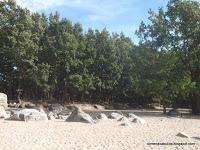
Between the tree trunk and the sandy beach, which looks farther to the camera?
the tree trunk

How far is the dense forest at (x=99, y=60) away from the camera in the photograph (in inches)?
1714

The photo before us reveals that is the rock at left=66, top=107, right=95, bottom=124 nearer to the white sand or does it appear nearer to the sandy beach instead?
the white sand

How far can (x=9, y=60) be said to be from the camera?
200 ft

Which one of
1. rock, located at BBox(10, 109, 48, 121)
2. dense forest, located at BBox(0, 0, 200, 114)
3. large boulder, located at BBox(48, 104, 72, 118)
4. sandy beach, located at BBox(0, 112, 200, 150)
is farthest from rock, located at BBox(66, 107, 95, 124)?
dense forest, located at BBox(0, 0, 200, 114)

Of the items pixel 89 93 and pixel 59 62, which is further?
pixel 89 93

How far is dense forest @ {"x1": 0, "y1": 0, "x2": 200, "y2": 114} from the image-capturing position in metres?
43.5

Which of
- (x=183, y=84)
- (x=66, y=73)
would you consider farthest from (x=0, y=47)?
(x=183, y=84)

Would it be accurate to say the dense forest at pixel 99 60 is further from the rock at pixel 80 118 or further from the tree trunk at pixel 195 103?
the rock at pixel 80 118

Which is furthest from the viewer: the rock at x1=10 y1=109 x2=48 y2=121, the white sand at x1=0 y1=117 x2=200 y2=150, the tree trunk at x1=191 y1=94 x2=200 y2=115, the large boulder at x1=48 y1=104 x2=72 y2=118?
the tree trunk at x1=191 y1=94 x2=200 y2=115

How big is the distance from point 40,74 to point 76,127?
1374 inches

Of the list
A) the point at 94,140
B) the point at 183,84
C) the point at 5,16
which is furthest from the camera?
the point at 5,16

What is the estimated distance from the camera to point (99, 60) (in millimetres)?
68000

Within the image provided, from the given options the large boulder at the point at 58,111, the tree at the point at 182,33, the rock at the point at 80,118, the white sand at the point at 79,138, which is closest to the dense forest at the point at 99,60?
the tree at the point at 182,33

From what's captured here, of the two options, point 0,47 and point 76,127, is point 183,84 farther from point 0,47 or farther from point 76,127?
point 0,47
